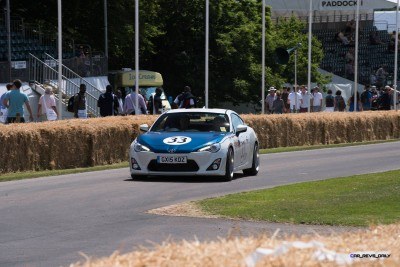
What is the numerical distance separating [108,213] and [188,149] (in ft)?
16.6

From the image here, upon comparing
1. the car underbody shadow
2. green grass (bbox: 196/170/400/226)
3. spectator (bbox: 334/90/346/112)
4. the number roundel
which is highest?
the number roundel

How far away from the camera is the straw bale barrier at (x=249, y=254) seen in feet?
19.3

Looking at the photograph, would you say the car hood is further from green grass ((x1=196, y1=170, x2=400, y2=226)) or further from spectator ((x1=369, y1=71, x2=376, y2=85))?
spectator ((x1=369, y1=71, x2=376, y2=85))

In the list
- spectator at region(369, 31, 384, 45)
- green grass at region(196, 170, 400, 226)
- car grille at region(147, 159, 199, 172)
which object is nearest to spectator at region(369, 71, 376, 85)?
spectator at region(369, 31, 384, 45)

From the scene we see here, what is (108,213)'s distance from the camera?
15.1 meters

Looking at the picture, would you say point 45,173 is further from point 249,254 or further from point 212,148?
point 249,254

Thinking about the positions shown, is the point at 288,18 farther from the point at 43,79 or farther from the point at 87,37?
the point at 43,79

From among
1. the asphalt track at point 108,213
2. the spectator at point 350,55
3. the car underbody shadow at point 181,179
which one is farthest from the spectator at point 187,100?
the spectator at point 350,55

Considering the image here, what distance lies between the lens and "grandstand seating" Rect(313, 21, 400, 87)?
73625 millimetres

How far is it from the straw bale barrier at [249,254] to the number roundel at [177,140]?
43.6 feet

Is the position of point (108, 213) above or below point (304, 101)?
above

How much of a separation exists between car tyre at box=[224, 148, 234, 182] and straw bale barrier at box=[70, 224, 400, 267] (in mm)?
13471

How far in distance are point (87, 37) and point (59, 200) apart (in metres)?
39.5

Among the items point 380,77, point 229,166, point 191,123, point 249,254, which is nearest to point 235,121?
point 191,123
